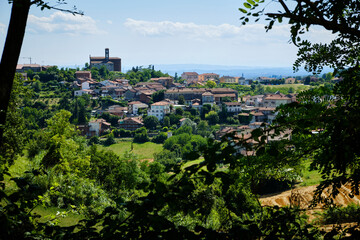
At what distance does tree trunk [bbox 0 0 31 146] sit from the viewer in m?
2.43

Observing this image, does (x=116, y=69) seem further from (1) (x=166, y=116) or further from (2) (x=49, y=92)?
(1) (x=166, y=116)

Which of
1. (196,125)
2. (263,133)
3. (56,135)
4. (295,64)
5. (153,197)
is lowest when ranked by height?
(196,125)

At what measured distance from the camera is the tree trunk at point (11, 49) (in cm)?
243

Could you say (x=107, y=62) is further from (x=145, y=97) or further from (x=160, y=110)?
(x=160, y=110)

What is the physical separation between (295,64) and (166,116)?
54.8 metres

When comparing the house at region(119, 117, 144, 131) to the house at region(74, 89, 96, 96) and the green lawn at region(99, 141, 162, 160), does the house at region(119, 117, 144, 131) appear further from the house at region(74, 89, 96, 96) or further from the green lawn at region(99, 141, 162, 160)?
Answer: the house at region(74, 89, 96, 96)

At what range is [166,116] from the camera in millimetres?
59062

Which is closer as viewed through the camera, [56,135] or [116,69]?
[56,135]

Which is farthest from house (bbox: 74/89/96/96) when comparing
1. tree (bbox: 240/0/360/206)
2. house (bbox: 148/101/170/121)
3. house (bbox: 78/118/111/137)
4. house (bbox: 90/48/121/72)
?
tree (bbox: 240/0/360/206)

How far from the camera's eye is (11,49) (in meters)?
2.46

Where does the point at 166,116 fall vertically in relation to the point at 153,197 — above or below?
below

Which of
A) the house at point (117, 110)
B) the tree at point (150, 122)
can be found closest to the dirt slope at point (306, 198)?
the tree at point (150, 122)

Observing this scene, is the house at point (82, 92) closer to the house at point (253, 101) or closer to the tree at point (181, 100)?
the tree at point (181, 100)

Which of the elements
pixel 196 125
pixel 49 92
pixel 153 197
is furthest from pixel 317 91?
pixel 49 92
